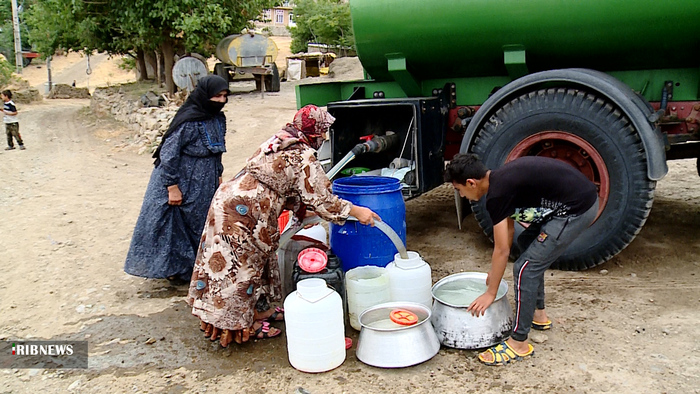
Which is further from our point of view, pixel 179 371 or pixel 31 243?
pixel 31 243

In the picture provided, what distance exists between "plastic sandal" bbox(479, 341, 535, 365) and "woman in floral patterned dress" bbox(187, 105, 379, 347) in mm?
938

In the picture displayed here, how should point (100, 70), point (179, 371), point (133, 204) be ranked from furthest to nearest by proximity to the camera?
point (100, 70)
point (133, 204)
point (179, 371)

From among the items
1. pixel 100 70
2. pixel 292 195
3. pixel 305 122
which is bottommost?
pixel 292 195

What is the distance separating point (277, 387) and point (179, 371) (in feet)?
1.96

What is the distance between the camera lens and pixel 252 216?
3076 mm

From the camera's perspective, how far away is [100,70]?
3750cm

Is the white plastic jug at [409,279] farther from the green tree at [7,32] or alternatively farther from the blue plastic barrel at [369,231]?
the green tree at [7,32]

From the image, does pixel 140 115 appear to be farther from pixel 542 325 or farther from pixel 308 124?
pixel 542 325

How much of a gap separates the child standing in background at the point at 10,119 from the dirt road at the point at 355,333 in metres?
6.46

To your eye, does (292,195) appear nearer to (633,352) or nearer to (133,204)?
(633,352)

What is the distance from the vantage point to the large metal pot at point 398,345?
2816mm

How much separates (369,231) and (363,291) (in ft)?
1.51

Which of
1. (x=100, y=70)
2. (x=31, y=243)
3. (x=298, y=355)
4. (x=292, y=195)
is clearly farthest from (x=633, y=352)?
(x=100, y=70)

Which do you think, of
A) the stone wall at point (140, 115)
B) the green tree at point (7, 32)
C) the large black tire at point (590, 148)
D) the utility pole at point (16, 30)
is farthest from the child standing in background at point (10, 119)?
the green tree at point (7, 32)
